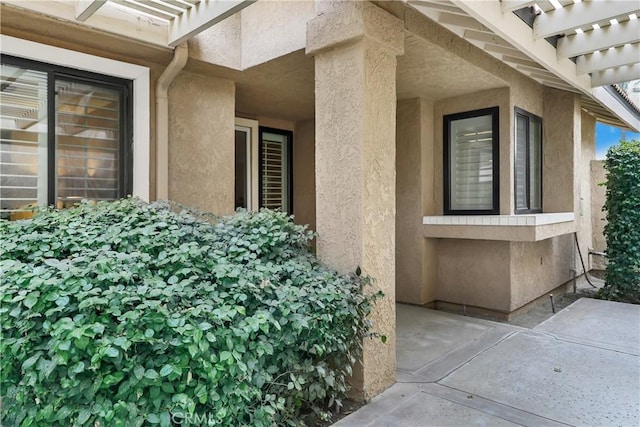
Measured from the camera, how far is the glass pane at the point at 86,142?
16.0 feet

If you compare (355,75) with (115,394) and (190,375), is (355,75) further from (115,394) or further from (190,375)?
(115,394)

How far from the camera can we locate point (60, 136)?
4867 mm

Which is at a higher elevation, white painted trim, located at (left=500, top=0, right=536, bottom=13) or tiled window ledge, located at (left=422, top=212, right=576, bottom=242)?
white painted trim, located at (left=500, top=0, right=536, bottom=13)

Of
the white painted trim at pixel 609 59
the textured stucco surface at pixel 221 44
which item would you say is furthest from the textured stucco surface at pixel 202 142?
the white painted trim at pixel 609 59

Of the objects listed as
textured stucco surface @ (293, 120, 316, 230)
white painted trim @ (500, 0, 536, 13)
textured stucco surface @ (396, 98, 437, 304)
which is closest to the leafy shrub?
white painted trim @ (500, 0, 536, 13)

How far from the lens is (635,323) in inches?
243

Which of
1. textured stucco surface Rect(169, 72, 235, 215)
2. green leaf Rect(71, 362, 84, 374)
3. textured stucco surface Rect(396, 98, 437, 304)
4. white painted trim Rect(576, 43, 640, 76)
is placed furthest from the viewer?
textured stucco surface Rect(396, 98, 437, 304)

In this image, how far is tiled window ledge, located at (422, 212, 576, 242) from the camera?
19.1 ft

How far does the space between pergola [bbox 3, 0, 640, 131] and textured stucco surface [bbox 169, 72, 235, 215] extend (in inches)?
33.0

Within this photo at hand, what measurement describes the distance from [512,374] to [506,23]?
3857 mm

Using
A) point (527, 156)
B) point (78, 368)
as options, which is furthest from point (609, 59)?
point (78, 368)

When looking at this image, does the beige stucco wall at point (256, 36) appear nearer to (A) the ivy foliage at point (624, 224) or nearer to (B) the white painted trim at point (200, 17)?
(B) the white painted trim at point (200, 17)

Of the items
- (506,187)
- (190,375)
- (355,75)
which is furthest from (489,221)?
(190,375)

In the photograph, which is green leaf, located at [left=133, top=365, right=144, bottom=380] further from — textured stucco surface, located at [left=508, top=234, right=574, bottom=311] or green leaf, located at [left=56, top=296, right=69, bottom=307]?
textured stucco surface, located at [left=508, top=234, right=574, bottom=311]
